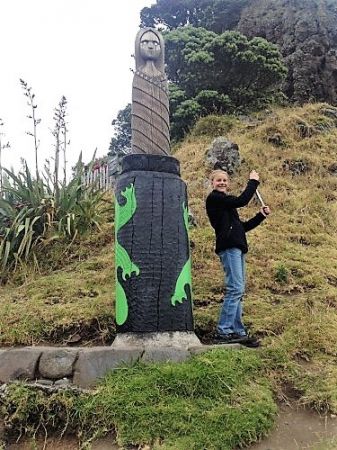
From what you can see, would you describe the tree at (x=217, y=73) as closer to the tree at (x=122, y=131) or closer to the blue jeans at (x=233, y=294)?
the tree at (x=122, y=131)

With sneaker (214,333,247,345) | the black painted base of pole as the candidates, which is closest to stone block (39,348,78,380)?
the black painted base of pole

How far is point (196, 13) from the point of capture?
46.9 feet

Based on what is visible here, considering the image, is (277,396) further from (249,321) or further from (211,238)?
(211,238)

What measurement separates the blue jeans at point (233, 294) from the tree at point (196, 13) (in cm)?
1144

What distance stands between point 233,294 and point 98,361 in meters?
1.04

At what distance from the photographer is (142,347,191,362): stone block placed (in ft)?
10.3

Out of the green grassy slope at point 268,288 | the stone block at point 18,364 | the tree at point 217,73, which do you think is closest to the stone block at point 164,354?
the green grassy slope at point 268,288

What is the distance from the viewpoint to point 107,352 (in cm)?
313

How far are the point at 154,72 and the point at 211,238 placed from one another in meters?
2.04

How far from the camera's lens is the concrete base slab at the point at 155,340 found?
328 centimetres

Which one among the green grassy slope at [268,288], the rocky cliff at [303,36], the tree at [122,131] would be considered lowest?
the green grassy slope at [268,288]

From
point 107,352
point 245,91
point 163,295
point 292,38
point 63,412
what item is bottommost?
point 63,412

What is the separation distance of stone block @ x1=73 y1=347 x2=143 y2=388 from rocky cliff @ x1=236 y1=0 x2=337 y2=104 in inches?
393

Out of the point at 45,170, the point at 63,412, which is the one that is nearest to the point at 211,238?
the point at 45,170
